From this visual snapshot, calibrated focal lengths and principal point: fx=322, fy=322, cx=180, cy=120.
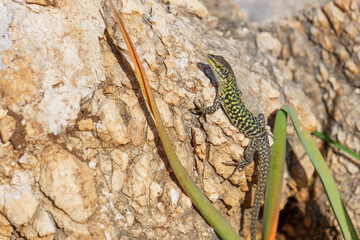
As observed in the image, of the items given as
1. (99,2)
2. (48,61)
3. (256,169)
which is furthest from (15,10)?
(256,169)

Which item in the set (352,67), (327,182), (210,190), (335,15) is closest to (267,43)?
(335,15)

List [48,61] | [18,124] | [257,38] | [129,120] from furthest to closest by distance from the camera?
[257,38], [129,120], [48,61], [18,124]

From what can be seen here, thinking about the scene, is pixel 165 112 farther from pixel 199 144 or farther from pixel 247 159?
pixel 247 159

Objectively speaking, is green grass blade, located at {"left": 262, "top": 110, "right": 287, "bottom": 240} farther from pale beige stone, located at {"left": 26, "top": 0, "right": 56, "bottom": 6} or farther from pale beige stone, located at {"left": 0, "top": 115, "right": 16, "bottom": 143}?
pale beige stone, located at {"left": 26, "top": 0, "right": 56, "bottom": 6}

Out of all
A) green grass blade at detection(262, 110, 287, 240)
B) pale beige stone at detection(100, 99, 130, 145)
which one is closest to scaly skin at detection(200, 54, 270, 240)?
green grass blade at detection(262, 110, 287, 240)

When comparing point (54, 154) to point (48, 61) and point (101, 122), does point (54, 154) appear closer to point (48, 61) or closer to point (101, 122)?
point (101, 122)
